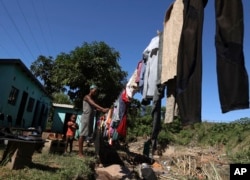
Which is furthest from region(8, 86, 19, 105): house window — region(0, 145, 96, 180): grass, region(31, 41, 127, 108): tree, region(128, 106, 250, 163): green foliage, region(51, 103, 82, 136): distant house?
region(51, 103, 82, 136): distant house

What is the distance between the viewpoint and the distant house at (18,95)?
1438cm

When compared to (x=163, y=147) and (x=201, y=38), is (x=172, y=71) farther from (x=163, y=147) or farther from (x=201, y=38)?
(x=163, y=147)

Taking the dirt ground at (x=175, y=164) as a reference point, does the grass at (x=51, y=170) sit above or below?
below

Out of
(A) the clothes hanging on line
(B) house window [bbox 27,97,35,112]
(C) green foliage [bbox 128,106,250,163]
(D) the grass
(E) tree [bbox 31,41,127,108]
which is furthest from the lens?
(B) house window [bbox 27,97,35,112]

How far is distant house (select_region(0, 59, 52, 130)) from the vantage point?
14.4 meters

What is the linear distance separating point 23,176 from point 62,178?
0.69 m

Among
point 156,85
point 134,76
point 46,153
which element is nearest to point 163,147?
point 46,153

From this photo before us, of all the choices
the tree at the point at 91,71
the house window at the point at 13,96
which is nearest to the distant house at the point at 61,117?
the house window at the point at 13,96

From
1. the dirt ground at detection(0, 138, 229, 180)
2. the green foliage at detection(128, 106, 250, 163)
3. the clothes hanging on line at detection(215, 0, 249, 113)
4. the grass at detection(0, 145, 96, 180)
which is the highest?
the green foliage at detection(128, 106, 250, 163)

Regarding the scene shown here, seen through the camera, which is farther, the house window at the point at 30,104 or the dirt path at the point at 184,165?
the house window at the point at 30,104

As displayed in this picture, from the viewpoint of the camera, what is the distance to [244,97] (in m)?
3.01

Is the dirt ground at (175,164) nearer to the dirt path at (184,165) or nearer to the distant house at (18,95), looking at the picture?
the dirt path at (184,165)

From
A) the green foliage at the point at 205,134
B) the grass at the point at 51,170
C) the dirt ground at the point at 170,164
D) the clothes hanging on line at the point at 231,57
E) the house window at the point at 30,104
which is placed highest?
the house window at the point at 30,104

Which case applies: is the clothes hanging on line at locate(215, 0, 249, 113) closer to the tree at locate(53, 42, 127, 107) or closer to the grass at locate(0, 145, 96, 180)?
the grass at locate(0, 145, 96, 180)
